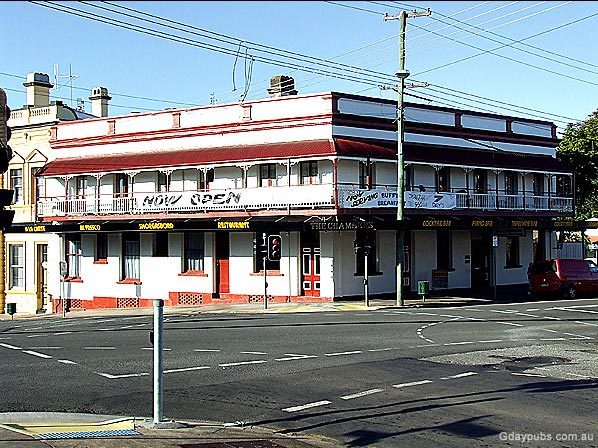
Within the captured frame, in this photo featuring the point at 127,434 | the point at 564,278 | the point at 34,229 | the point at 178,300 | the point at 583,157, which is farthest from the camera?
the point at 583,157

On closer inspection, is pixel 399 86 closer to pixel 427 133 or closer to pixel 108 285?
pixel 427 133

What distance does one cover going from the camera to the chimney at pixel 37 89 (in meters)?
49.3

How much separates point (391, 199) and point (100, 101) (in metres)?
21.9

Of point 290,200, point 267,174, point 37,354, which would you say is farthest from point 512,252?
point 37,354

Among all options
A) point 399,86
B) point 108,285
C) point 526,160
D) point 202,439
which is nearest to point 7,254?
point 108,285

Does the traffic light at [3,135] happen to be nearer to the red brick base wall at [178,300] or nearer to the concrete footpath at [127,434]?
the concrete footpath at [127,434]

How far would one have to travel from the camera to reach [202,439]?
35.5ft

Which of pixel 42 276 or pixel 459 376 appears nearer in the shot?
pixel 459 376

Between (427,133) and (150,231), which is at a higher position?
(427,133)

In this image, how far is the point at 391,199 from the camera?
37344 mm

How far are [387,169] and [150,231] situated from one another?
1092cm

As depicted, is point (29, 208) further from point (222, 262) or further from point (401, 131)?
point (401, 131)

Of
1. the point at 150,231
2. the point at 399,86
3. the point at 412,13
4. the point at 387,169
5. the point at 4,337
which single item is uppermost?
the point at 412,13

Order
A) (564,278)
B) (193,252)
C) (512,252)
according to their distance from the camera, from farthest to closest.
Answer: (512,252) → (193,252) → (564,278)
